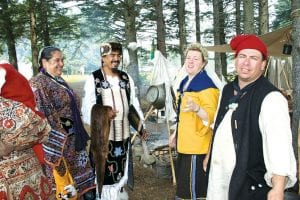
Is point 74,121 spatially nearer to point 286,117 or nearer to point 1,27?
point 286,117

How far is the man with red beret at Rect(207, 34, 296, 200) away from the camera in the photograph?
6.61 feet

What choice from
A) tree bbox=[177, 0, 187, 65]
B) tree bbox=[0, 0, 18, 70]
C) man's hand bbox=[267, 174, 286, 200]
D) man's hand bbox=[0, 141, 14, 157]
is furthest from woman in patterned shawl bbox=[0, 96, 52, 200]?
tree bbox=[0, 0, 18, 70]

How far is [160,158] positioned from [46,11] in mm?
8764

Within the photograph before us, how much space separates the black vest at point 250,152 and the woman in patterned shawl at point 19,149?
125 cm

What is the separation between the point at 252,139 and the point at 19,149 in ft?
4.65

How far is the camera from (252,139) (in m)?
2.15

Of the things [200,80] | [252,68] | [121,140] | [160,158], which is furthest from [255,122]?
[160,158]

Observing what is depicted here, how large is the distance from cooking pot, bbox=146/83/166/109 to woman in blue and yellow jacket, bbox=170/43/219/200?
94.8 inches

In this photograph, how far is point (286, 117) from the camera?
205 centimetres

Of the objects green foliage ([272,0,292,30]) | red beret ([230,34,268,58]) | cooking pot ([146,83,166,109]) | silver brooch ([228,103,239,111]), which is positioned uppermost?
green foliage ([272,0,292,30])

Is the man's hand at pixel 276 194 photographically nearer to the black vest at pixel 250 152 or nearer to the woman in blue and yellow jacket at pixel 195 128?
the black vest at pixel 250 152

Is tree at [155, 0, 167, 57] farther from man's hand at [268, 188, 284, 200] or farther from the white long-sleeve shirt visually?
man's hand at [268, 188, 284, 200]

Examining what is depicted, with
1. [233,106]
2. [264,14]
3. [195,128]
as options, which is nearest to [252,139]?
[233,106]

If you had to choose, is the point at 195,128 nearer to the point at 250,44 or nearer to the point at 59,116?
the point at 250,44
